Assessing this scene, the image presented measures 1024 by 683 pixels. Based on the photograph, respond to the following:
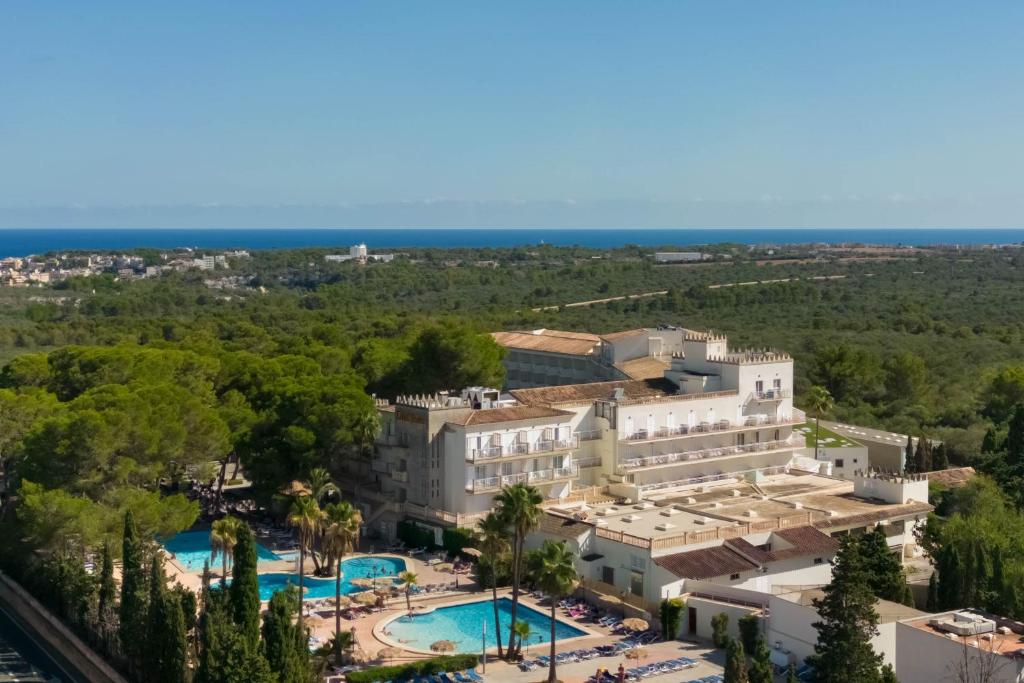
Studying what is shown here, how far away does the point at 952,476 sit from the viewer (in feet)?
173

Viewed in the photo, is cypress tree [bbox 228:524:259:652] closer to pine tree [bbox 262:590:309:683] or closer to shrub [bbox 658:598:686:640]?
pine tree [bbox 262:590:309:683]

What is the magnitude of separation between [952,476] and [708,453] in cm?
1154

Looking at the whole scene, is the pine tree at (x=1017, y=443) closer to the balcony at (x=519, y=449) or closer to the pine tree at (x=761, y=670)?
the balcony at (x=519, y=449)

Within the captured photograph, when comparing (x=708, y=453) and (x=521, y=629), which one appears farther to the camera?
(x=708, y=453)

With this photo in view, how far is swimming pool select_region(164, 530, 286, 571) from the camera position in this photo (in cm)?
4453

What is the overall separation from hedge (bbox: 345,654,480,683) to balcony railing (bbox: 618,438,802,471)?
1766cm

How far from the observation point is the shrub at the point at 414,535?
150 ft

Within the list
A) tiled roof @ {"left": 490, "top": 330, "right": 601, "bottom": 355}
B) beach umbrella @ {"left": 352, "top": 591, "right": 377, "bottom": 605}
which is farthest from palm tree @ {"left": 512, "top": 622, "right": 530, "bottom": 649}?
tiled roof @ {"left": 490, "top": 330, "right": 601, "bottom": 355}

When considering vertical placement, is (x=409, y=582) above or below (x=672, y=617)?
above

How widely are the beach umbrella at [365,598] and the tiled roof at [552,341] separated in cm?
2644

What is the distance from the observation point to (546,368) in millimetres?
66750

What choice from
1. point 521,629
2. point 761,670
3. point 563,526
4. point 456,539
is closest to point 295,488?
point 456,539

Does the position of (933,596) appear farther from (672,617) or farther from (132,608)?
(132,608)

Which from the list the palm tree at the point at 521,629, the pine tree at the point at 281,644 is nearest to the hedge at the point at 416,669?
the palm tree at the point at 521,629
